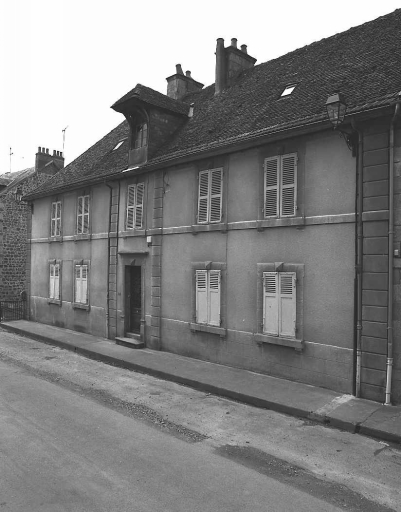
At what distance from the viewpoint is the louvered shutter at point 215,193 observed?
11.6 metres

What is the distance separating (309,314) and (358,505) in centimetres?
492

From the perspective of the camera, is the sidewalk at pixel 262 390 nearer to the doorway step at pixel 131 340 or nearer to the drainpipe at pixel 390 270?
the doorway step at pixel 131 340

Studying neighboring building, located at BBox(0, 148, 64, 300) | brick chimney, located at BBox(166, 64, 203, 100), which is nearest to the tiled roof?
brick chimney, located at BBox(166, 64, 203, 100)

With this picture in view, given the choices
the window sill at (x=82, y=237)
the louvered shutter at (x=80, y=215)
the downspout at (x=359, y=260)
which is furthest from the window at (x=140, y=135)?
the downspout at (x=359, y=260)

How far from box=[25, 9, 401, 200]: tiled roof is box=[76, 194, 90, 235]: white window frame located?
0.73m

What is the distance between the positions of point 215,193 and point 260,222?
185 centimetres

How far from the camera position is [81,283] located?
16641 mm

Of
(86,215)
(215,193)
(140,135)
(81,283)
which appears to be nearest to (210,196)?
(215,193)

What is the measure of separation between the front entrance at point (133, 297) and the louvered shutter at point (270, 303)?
5.36 m

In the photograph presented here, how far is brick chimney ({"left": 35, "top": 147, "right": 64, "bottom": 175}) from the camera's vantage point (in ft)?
84.3

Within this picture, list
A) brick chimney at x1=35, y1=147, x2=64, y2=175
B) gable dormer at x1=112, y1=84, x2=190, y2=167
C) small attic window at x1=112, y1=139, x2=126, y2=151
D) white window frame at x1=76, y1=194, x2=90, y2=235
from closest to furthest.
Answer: gable dormer at x1=112, y1=84, x2=190, y2=167
white window frame at x1=76, y1=194, x2=90, y2=235
small attic window at x1=112, y1=139, x2=126, y2=151
brick chimney at x1=35, y1=147, x2=64, y2=175

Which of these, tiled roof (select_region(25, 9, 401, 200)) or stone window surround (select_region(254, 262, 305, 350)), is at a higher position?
tiled roof (select_region(25, 9, 401, 200))

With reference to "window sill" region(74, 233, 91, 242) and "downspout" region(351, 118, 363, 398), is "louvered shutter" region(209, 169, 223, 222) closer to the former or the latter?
A: "downspout" region(351, 118, 363, 398)

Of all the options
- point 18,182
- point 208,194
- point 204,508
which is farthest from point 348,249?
point 18,182
